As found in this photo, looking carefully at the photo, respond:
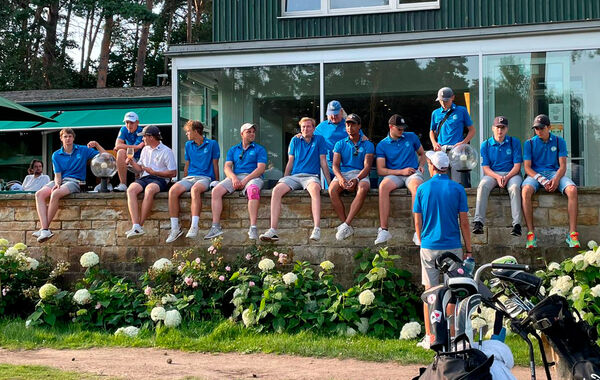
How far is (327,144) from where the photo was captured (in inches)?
419

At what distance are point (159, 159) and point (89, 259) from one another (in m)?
1.63

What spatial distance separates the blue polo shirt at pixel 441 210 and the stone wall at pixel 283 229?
181 cm

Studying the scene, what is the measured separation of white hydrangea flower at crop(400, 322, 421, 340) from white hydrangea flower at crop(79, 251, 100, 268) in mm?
4184

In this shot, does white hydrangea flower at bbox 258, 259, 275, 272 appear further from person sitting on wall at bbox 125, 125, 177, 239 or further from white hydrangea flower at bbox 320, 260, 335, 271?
person sitting on wall at bbox 125, 125, 177, 239

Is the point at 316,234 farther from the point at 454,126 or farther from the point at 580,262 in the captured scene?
the point at 580,262

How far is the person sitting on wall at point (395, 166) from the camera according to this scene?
31.7ft

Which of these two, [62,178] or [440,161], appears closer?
[440,161]

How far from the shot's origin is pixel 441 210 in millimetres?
7918

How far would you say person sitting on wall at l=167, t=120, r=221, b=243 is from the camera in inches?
408

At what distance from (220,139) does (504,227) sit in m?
4.75

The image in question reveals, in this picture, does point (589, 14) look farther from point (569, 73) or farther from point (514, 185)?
point (514, 185)

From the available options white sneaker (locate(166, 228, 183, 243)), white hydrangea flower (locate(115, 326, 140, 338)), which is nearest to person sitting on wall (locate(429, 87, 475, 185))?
white sneaker (locate(166, 228, 183, 243))

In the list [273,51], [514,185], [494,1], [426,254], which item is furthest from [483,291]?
[494,1]

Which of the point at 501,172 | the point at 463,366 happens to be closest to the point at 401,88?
the point at 501,172
